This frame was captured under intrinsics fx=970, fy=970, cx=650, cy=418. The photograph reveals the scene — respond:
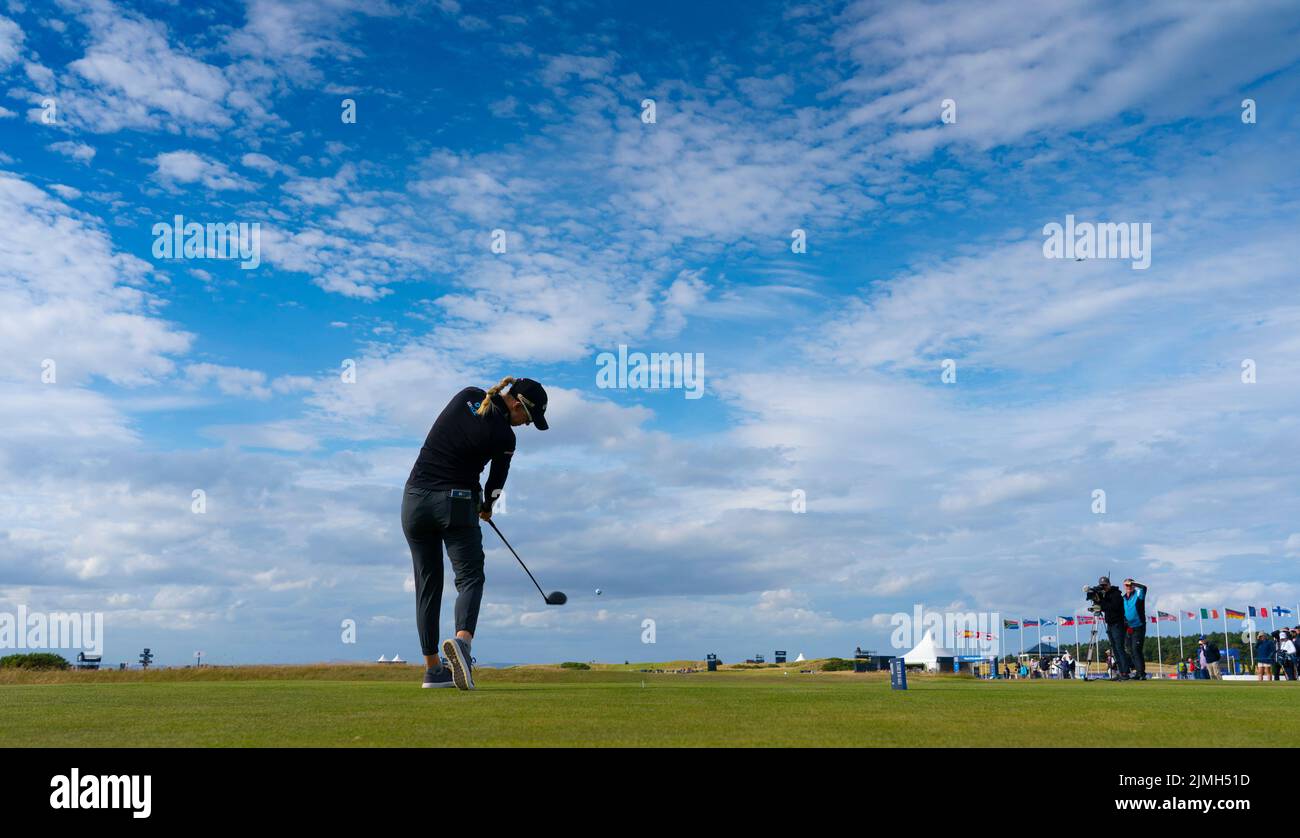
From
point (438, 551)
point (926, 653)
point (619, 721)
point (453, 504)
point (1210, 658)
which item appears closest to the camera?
point (619, 721)

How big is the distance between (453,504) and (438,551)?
64cm

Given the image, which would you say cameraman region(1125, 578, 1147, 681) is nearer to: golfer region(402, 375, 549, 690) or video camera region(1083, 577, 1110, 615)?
video camera region(1083, 577, 1110, 615)

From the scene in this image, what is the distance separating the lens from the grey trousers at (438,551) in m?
8.85

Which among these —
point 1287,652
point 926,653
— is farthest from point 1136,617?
point 926,653

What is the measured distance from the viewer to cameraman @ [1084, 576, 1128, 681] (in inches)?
763

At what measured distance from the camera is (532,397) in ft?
31.1

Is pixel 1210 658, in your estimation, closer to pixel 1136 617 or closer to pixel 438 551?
pixel 1136 617

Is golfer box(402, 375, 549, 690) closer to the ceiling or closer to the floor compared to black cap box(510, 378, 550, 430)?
closer to the floor

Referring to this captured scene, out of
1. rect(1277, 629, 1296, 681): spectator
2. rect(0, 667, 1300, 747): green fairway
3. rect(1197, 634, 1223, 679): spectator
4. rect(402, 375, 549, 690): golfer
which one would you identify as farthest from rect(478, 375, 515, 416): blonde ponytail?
rect(1197, 634, 1223, 679): spectator

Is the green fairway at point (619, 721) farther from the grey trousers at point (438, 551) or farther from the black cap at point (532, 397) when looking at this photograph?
the black cap at point (532, 397)
